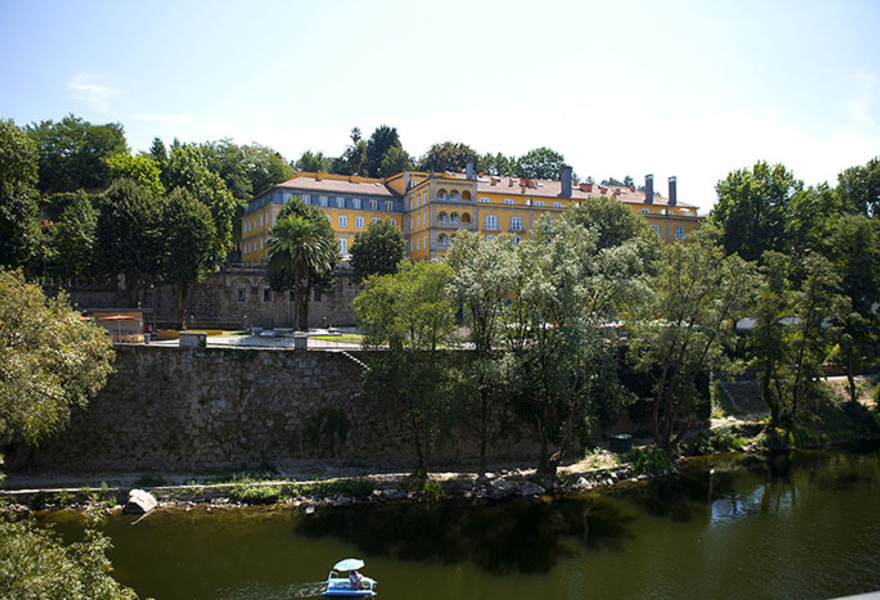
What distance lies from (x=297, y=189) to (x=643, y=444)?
151 ft

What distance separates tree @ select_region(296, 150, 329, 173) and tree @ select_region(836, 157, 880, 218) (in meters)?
66.3

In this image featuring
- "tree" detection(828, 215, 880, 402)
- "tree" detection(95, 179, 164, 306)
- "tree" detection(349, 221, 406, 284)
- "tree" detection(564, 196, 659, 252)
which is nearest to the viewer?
"tree" detection(828, 215, 880, 402)

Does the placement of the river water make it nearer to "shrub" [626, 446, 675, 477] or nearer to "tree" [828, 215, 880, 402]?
"shrub" [626, 446, 675, 477]

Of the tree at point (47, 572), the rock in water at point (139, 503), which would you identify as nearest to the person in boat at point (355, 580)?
the tree at point (47, 572)

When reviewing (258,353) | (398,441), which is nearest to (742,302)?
(398,441)

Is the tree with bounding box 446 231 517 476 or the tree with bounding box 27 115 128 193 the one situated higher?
the tree with bounding box 27 115 128 193

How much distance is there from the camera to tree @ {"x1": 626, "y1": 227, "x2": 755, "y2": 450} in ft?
97.5

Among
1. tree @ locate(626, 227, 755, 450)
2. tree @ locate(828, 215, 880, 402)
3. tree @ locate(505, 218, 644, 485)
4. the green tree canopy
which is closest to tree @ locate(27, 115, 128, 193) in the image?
the green tree canopy

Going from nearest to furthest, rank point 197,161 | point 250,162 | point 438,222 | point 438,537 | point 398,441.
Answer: point 438,537 < point 398,441 < point 197,161 < point 438,222 < point 250,162

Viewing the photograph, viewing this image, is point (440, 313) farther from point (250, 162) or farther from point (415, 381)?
point (250, 162)

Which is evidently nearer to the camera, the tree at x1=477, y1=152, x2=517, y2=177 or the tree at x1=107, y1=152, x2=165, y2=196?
the tree at x1=107, y1=152, x2=165, y2=196

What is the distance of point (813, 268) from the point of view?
36375 mm

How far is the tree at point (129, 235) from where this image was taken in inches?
1672

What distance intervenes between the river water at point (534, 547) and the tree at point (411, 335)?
15.2ft
